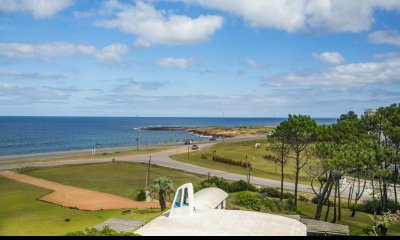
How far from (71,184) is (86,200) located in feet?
39.8

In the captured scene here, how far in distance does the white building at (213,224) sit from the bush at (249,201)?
16414mm

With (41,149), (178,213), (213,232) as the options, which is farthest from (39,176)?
(41,149)

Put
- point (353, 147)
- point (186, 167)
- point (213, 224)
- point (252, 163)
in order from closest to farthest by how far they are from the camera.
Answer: point (213, 224) < point (353, 147) < point (186, 167) < point (252, 163)

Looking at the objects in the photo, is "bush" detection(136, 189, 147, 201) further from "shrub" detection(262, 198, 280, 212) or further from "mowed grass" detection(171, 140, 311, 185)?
"mowed grass" detection(171, 140, 311, 185)

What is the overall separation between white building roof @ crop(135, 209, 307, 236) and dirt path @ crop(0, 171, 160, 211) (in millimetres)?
17449

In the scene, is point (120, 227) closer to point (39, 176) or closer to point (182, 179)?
point (182, 179)

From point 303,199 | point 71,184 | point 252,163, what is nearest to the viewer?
point 71,184

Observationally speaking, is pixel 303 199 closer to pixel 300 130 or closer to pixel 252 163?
pixel 300 130

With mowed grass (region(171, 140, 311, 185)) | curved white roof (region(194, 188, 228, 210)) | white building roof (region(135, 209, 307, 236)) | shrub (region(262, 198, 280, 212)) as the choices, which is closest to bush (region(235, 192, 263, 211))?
shrub (region(262, 198, 280, 212))

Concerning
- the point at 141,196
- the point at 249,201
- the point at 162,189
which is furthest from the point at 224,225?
the point at 141,196

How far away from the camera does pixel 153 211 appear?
36.8 metres

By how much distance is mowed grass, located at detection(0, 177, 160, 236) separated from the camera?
31203 mm

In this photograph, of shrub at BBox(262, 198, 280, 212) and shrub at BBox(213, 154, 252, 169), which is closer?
shrub at BBox(262, 198, 280, 212)

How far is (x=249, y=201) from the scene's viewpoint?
41.4 meters
